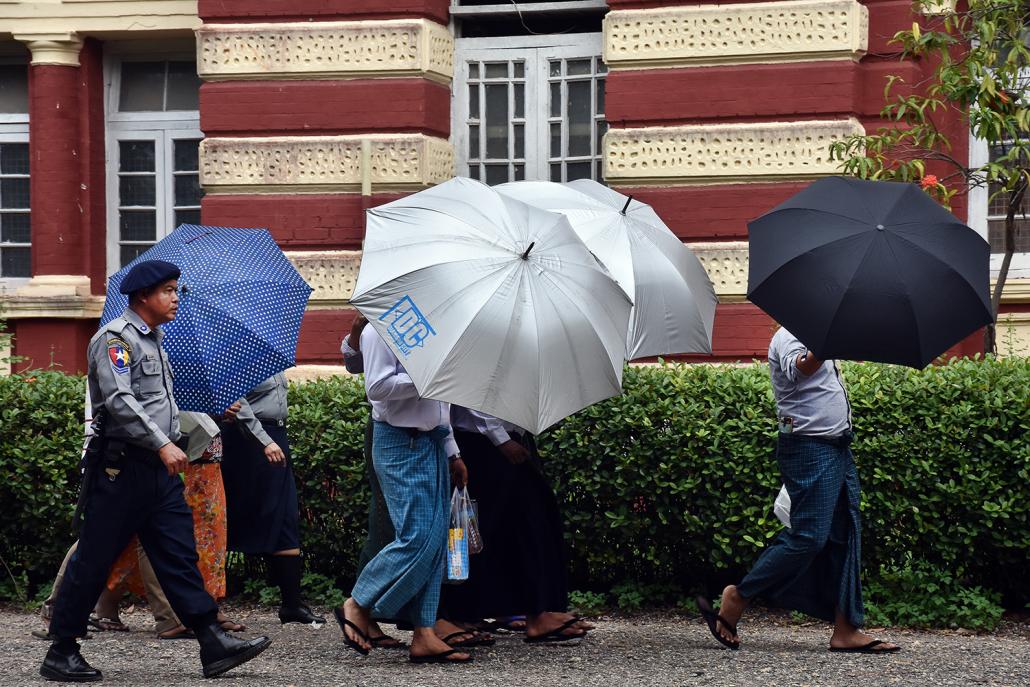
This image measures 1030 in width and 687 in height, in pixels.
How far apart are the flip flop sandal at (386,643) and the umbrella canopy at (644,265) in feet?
5.73

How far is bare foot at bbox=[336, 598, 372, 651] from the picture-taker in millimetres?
7148

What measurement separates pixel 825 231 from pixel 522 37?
17.9 ft

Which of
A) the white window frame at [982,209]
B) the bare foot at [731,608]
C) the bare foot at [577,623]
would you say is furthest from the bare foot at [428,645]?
the white window frame at [982,209]

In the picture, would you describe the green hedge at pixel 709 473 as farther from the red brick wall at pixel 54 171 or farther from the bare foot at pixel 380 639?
the red brick wall at pixel 54 171

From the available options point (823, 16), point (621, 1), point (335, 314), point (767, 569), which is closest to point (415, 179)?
point (335, 314)

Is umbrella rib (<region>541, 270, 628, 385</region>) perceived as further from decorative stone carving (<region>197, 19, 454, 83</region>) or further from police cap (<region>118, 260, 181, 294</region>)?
decorative stone carving (<region>197, 19, 454, 83</region>)

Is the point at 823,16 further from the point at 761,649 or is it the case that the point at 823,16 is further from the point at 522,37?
the point at 761,649

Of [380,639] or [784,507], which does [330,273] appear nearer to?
[380,639]

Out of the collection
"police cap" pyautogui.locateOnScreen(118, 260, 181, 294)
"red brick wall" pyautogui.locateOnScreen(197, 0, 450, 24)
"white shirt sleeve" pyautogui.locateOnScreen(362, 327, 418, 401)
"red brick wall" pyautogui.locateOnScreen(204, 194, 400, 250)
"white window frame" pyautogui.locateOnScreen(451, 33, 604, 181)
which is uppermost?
"red brick wall" pyautogui.locateOnScreen(197, 0, 450, 24)

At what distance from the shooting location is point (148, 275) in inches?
269

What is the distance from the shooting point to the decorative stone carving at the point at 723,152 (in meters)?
10.4

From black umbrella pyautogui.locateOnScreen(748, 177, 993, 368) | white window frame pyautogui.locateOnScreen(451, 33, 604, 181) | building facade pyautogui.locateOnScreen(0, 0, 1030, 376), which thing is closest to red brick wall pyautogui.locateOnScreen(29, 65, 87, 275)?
building facade pyautogui.locateOnScreen(0, 0, 1030, 376)

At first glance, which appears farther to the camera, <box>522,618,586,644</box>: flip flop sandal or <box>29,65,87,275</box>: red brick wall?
<box>29,65,87,275</box>: red brick wall

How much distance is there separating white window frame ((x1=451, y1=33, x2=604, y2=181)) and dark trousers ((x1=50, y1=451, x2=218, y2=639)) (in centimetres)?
536
